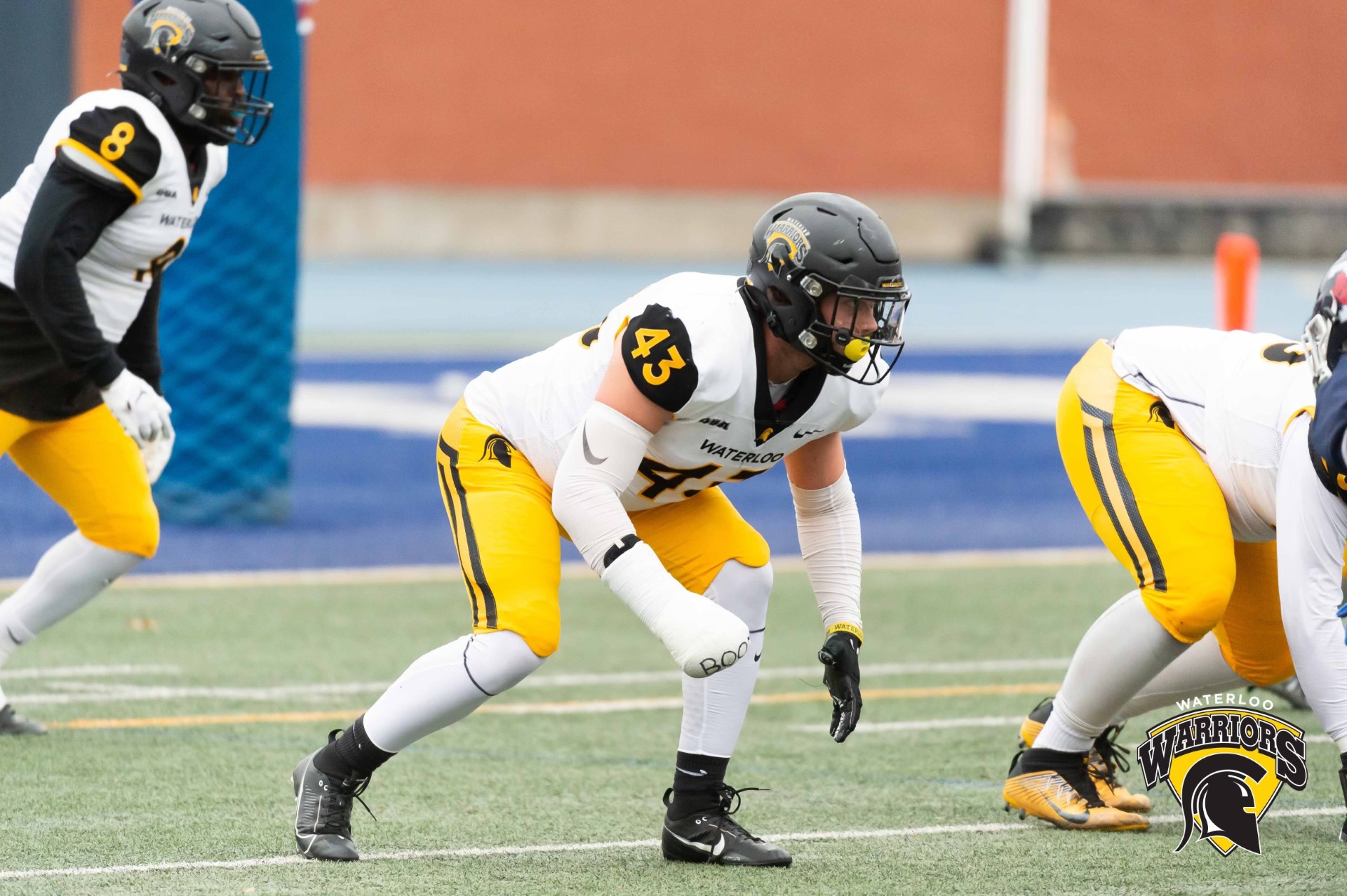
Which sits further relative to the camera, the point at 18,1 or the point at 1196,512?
the point at 18,1

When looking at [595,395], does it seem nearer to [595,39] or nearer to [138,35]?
[138,35]

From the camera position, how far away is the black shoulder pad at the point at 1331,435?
161 inches

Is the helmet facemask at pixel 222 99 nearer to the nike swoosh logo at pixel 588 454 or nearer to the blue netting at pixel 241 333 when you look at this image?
the nike swoosh logo at pixel 588 454

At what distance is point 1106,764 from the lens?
16.9 feet

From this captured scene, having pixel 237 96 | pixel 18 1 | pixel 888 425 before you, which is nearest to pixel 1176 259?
pixel 888 425

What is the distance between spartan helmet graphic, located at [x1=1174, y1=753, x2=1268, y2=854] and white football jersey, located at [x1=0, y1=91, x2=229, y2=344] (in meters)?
3.23

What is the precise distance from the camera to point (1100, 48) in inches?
1258

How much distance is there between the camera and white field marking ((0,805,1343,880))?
4.42 m

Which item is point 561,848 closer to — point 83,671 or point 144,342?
point 144,342

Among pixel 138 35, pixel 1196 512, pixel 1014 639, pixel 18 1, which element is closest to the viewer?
pixel 1196 512

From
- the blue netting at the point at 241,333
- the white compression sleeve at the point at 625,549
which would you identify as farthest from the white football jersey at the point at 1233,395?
the blue netting at the point at 241,333

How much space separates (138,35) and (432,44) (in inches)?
971

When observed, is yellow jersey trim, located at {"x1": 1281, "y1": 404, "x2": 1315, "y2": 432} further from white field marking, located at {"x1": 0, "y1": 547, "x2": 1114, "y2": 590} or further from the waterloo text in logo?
white field marking, located at {"x1": 0, "y1": 547, "x2": 1114, "y2": 590}

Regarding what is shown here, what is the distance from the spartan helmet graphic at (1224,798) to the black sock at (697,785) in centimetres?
103
